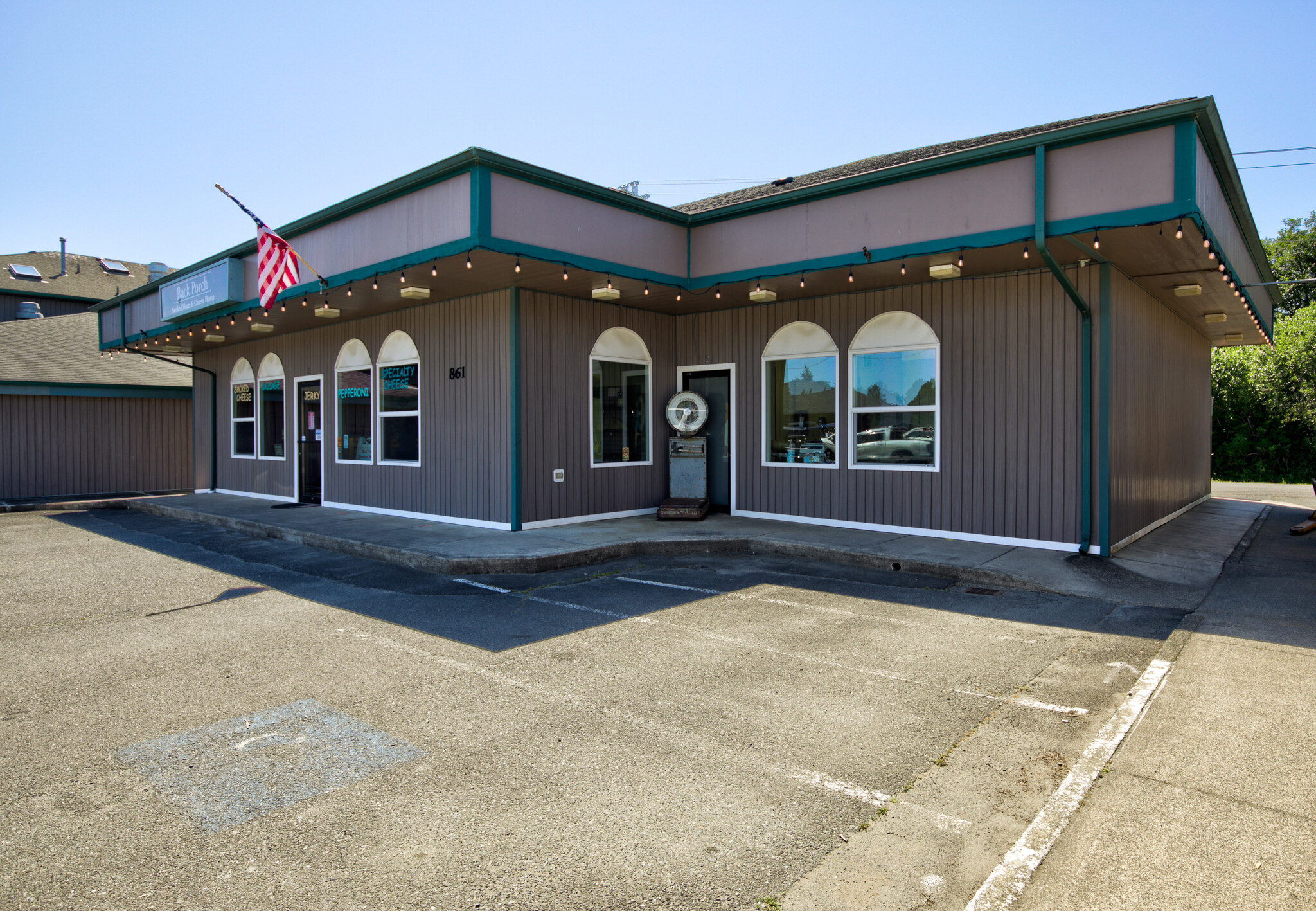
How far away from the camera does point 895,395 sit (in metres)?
9.63

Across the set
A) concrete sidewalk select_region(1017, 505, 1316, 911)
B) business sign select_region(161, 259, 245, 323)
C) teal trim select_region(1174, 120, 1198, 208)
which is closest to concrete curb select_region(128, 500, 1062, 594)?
concrete sidewalk select_region(1017, 505, 1316, 911)

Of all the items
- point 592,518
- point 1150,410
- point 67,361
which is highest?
point 67,361

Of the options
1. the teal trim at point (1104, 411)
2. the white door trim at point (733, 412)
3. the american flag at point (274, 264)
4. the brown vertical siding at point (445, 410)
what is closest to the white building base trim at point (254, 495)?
the brown vertical siding at point (445, 410)

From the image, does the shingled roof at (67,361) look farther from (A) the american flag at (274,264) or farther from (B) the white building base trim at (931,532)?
(B) the white building base trim at (931,532)

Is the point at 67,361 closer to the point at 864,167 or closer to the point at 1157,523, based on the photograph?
the point at 864,167

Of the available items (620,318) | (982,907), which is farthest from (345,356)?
(982,907)

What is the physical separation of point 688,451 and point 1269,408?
757 inches

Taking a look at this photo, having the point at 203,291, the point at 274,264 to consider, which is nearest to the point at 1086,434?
the point at 274,264

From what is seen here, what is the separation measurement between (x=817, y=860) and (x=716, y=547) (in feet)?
21.0

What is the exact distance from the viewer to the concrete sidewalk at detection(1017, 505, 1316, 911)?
2.55m

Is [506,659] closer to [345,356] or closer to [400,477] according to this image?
[400,477]

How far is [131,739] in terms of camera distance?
12.5 ft

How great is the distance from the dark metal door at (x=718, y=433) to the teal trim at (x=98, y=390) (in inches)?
575

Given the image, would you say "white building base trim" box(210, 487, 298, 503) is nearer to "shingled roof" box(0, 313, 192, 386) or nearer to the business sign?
the business sign
